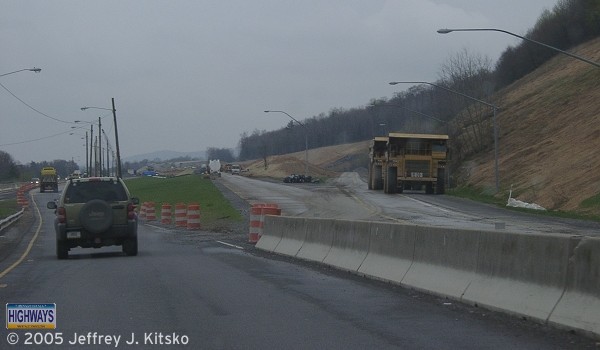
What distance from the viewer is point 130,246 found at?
20.5 meters

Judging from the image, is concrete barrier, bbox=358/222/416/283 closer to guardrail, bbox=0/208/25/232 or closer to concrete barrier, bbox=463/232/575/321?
concrete barrier, bbox=463/232/575/321

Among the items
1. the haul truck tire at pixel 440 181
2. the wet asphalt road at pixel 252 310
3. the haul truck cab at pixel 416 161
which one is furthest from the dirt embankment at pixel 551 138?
the wet asphalt road at pixel 252 310

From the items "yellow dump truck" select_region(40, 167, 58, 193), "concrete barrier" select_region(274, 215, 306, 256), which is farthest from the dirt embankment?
"yellow dump truck" select_region(40, 167, 58, 193)

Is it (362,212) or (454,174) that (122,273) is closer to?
(362,212)

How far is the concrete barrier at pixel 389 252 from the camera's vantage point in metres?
13.6

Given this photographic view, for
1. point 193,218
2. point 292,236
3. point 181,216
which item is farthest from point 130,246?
point 181,216

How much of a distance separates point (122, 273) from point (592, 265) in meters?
9.35

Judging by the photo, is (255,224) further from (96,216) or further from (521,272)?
(521,272)

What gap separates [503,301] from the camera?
1033 centimetres

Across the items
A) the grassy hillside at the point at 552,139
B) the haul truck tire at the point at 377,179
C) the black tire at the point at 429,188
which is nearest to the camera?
the grassy hillside at the point at 552,139

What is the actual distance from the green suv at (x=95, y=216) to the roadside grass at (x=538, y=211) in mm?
21216

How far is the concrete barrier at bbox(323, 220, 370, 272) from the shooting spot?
612 inches

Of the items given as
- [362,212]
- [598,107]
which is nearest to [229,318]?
[362,212]

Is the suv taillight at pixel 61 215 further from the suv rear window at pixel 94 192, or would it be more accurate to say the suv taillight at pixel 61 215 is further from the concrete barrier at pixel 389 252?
the concrete barrier at pixel 389 252
